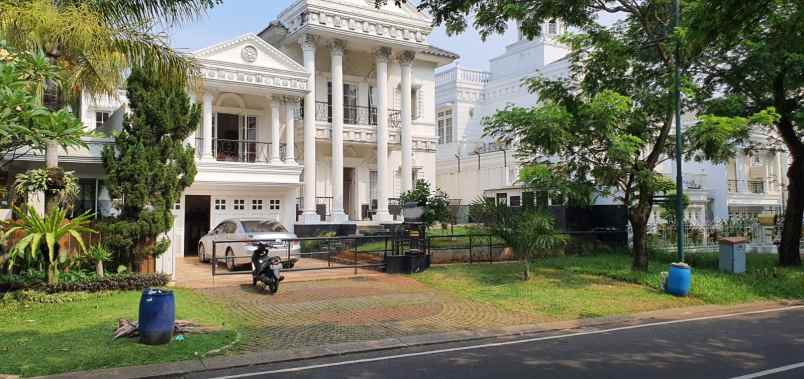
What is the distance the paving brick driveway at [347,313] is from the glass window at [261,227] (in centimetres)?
298

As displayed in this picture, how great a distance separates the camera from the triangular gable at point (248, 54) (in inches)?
800

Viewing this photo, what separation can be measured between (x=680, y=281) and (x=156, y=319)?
33.7ft

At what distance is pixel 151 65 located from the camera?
40.3 feet

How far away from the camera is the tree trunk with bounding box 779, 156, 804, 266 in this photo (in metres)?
16.5

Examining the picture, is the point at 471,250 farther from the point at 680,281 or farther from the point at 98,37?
the point at 98,37

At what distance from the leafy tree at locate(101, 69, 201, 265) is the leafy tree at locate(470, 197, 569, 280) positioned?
289 inches

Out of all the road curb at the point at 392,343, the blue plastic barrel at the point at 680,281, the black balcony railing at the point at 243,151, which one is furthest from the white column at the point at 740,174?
the black balcony railing at the point at 243,151

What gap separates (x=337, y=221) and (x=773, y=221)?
17.4 metres

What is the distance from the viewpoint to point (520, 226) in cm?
1402

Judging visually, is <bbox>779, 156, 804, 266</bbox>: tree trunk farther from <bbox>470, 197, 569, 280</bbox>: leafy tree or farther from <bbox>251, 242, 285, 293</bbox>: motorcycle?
<bbox>251, 242, 285, 293</bbox>: motorcycle

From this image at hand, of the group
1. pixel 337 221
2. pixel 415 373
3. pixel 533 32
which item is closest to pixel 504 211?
pixel 533 32

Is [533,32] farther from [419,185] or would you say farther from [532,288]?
[419,185]

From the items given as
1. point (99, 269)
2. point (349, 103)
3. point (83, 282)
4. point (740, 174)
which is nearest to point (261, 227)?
point (99, 269)

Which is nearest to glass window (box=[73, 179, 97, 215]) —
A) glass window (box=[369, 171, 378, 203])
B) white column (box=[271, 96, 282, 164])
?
white column (box=[271, 96, 282, 164])
